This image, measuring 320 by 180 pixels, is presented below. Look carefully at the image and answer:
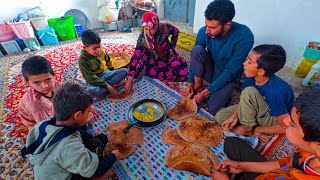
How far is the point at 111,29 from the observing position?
4395 millimetres

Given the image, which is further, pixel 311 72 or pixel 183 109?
pixel 311 72

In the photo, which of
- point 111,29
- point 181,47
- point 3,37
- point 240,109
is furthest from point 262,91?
point 3,37

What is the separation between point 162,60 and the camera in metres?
2.35

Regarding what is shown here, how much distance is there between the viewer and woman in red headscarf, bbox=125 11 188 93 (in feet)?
7.29

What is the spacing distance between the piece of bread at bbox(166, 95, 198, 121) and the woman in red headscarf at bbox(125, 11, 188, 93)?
0.55 metres

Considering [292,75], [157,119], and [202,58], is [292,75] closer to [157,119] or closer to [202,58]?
[202,58]

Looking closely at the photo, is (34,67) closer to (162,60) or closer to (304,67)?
(162,60)

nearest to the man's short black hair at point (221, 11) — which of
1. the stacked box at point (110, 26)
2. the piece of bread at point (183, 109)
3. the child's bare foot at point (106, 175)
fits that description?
the piece of bread at point (183, 109)

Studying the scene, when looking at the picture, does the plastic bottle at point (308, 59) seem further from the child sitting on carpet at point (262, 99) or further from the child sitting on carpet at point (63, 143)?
the child sitting on carpet at point (63, 143)

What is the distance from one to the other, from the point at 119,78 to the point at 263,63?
60.8 inches

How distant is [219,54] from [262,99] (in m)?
0.66

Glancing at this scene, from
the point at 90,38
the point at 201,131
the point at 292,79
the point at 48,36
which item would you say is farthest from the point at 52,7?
the point at 292,79

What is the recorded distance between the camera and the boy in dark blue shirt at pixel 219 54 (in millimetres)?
1563

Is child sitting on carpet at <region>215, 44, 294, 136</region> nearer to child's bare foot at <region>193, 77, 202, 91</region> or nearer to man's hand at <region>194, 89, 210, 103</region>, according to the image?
man's hand at <region>194, 89, 210, 103</region>
